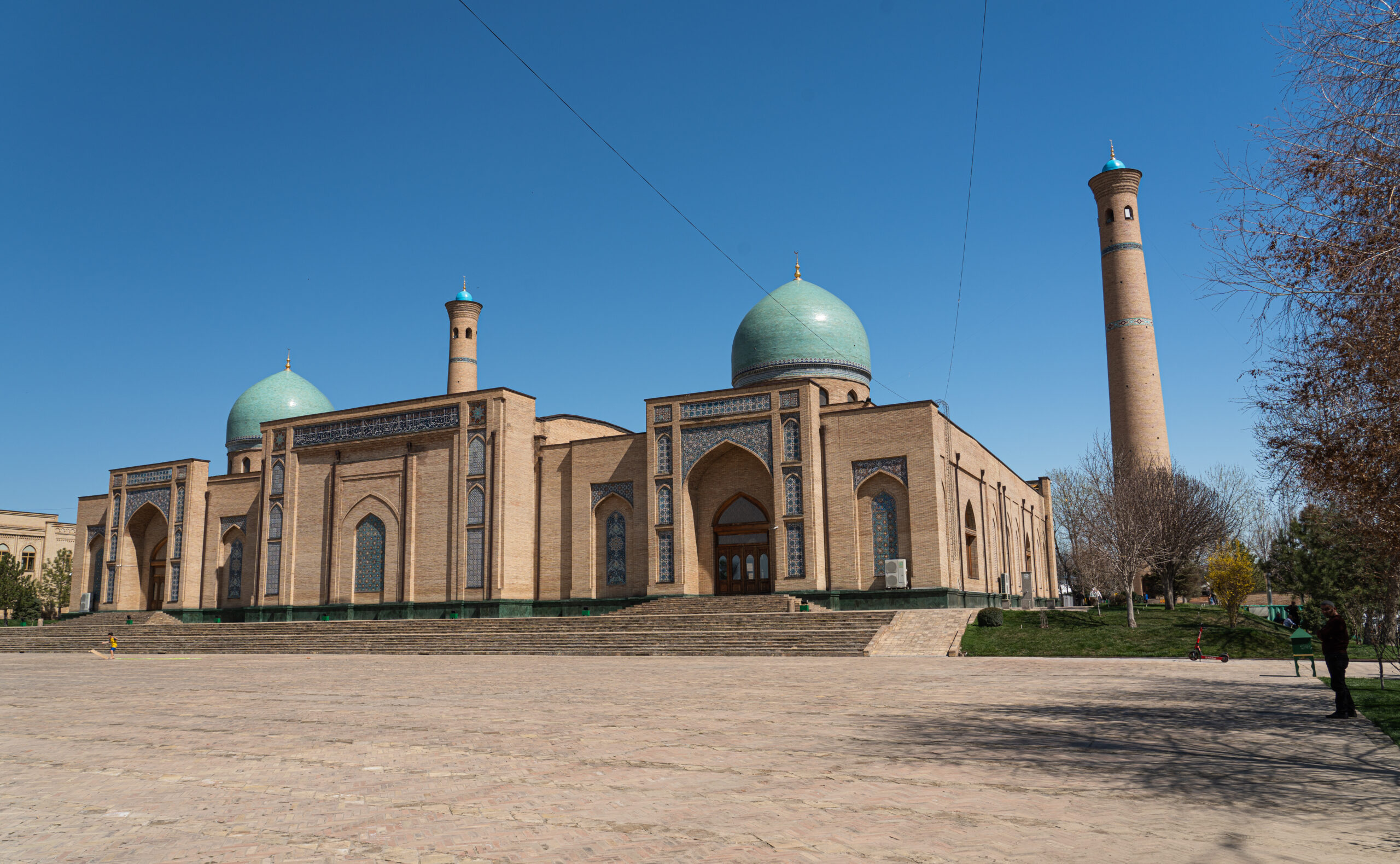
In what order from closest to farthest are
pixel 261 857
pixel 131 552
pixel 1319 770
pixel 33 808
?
pixel 261 857, pixel 33 808, pixel 1319 770, pixel 131 552

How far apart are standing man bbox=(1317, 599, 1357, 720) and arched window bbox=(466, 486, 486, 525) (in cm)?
2185

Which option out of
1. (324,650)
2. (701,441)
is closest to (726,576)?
(701,441)

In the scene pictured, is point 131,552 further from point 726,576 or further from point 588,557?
point 726,576

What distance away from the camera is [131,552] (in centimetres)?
3550

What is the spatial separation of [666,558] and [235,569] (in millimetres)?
16741

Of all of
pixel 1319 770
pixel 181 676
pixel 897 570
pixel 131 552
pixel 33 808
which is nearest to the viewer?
pixel 33 808

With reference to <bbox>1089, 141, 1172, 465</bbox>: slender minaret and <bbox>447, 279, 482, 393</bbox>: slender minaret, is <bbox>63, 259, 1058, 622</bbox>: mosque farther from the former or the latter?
<bbox>1089, 141, 1172, 465</bbox>: slender minaret

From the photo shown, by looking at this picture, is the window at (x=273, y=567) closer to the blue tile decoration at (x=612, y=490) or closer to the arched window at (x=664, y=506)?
the blue tile decoration at (x=612, y=490)

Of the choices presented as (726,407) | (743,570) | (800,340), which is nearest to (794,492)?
(726,407)

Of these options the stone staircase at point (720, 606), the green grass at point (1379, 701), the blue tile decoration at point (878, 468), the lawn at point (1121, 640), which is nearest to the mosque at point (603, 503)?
the blue tile decoration at point (878, 468)

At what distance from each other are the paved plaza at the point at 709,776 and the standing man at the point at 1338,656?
12.1 inches

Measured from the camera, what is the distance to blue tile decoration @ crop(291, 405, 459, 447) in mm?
28844

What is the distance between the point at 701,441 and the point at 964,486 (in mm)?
7458

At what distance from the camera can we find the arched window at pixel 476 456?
27781 mm
